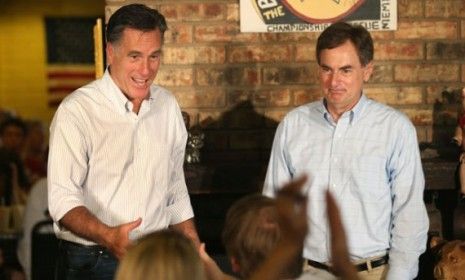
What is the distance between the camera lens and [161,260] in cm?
329

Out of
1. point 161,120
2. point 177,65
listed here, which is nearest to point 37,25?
point 177,65

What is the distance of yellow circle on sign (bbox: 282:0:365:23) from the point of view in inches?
259

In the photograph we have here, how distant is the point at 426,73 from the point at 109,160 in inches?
95.3

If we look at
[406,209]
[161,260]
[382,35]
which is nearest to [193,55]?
[382,35]

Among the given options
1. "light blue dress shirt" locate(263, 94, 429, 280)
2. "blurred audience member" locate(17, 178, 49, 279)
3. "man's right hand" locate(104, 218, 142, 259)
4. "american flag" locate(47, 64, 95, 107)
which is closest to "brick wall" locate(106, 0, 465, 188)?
"light blue dress shirt" locate(263, 94, 429, 280)

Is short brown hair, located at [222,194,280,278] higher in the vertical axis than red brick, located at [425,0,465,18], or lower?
lower

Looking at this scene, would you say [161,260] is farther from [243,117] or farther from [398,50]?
[398,50]

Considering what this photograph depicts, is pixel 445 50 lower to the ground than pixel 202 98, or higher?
higher

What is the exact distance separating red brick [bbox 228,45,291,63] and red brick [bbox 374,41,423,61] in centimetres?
48

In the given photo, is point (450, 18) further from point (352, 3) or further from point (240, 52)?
point (240, 52)

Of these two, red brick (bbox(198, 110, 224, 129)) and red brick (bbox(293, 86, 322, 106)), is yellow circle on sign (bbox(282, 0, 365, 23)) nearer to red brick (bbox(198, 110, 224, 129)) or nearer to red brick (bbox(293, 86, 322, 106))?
red brick (bbox(293, 86, 322, 106))

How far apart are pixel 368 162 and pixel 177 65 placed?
1.80m

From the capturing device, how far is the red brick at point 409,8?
6660mm

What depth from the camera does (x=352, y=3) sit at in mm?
6602
